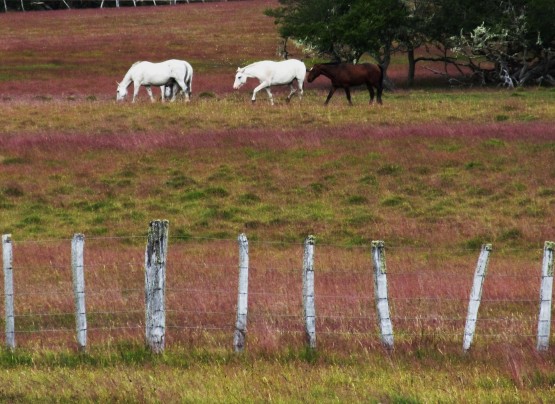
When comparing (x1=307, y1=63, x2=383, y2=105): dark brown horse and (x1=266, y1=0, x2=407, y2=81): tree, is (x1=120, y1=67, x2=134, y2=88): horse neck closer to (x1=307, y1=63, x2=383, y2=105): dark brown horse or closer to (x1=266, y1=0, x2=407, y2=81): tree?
(x1=307, y1=63, x2=383, y2=105): dark brown horse

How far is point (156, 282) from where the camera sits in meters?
11.3

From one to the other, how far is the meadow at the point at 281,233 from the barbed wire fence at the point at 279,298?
6cm

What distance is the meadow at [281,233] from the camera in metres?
10.2

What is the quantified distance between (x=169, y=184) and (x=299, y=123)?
7.08 metres

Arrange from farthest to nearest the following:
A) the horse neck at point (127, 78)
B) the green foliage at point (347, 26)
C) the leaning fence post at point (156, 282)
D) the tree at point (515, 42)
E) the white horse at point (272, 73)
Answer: the green foliage at point (347, 26) → the tree at point (515, 42) → the horse neck at point (127, 78) → the white horse at point (272, 73) → the leaning fence post at point (156, 282)

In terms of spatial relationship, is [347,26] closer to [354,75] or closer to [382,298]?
[354,75]

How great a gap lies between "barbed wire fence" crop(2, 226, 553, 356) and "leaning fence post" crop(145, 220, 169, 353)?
0.07 meters

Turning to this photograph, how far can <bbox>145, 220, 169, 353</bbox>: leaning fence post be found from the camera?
1122 cm

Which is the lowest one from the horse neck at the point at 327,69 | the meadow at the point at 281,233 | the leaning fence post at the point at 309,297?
the meadow at the point at 281,233

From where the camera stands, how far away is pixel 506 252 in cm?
1992

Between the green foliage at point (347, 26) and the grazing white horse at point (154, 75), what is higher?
the green foliage at point (347, 26)

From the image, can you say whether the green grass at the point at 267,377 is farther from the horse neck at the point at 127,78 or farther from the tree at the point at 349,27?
the tree at the point at 349,27

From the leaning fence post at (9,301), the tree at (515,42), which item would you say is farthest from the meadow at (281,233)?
the tree at (515,42)

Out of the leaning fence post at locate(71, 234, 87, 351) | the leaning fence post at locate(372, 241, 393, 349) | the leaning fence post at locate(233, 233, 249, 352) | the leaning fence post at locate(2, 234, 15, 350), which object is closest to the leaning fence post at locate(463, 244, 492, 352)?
the leaning fence post at locate(372, 241, 393, 349)
